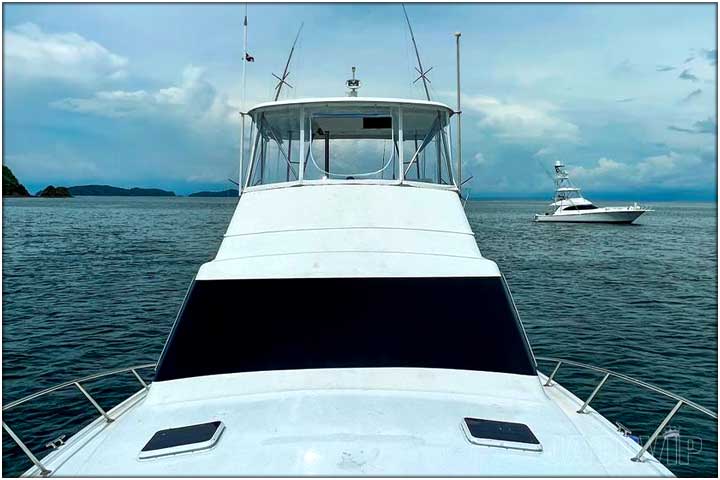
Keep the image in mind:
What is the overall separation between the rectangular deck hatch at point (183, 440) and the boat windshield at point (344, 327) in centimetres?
87

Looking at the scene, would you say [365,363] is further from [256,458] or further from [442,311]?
[256,458]

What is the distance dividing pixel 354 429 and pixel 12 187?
171 metres

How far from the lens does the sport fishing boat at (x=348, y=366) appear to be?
11.8 feet

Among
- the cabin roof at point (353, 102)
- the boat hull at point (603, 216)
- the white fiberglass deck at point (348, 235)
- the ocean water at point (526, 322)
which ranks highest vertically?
the cabin roof at point (353, 102)

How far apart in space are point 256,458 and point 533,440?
2022mm

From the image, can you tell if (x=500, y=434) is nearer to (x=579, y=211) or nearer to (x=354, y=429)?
(x=354, y=429)

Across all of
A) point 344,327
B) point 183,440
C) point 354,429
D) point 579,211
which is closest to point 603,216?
point 579,211

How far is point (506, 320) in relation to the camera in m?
5.16

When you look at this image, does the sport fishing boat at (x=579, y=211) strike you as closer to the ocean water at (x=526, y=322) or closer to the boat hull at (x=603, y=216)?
the boat hull at (x=603, y=216)

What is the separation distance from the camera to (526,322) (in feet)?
49.6

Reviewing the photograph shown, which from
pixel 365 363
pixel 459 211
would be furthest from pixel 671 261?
pixel 365 363

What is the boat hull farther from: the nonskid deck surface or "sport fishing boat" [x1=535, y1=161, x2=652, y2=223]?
the nonskid deck surface

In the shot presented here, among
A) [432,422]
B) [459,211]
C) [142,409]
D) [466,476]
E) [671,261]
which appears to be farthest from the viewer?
[671,261]

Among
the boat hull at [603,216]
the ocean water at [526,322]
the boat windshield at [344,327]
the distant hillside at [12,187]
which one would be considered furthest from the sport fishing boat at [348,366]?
the distant hillside at [12,187]
